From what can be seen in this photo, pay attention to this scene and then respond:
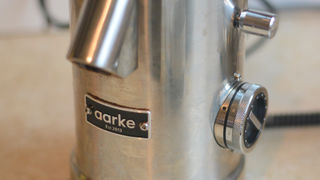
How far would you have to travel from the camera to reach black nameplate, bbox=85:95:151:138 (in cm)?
25

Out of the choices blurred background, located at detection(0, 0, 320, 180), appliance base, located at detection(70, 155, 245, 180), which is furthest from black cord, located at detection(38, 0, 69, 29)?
appliance base, located at detection(70, 155, 245, 180)

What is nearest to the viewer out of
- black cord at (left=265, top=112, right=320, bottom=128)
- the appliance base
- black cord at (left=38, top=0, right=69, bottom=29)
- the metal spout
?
the metal spout

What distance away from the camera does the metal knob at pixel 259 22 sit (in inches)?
9.7

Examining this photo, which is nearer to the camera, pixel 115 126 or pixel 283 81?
pixel 115 126

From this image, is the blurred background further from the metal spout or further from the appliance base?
the metal spout

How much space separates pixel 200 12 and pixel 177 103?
65mm

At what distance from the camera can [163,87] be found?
0.81ft

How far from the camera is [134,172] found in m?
0.27

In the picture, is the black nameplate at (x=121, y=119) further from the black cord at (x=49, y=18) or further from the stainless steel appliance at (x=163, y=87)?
the black cord at (x=49, y=18)

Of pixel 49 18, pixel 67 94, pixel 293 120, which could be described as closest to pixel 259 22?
pixel 293 120

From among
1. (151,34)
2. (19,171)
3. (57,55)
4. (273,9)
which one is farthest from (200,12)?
(273,9)

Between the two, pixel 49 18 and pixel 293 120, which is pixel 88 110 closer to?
pixel 293 120

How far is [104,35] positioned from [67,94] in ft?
1.08

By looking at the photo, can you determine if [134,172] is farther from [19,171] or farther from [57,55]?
[57,55]
